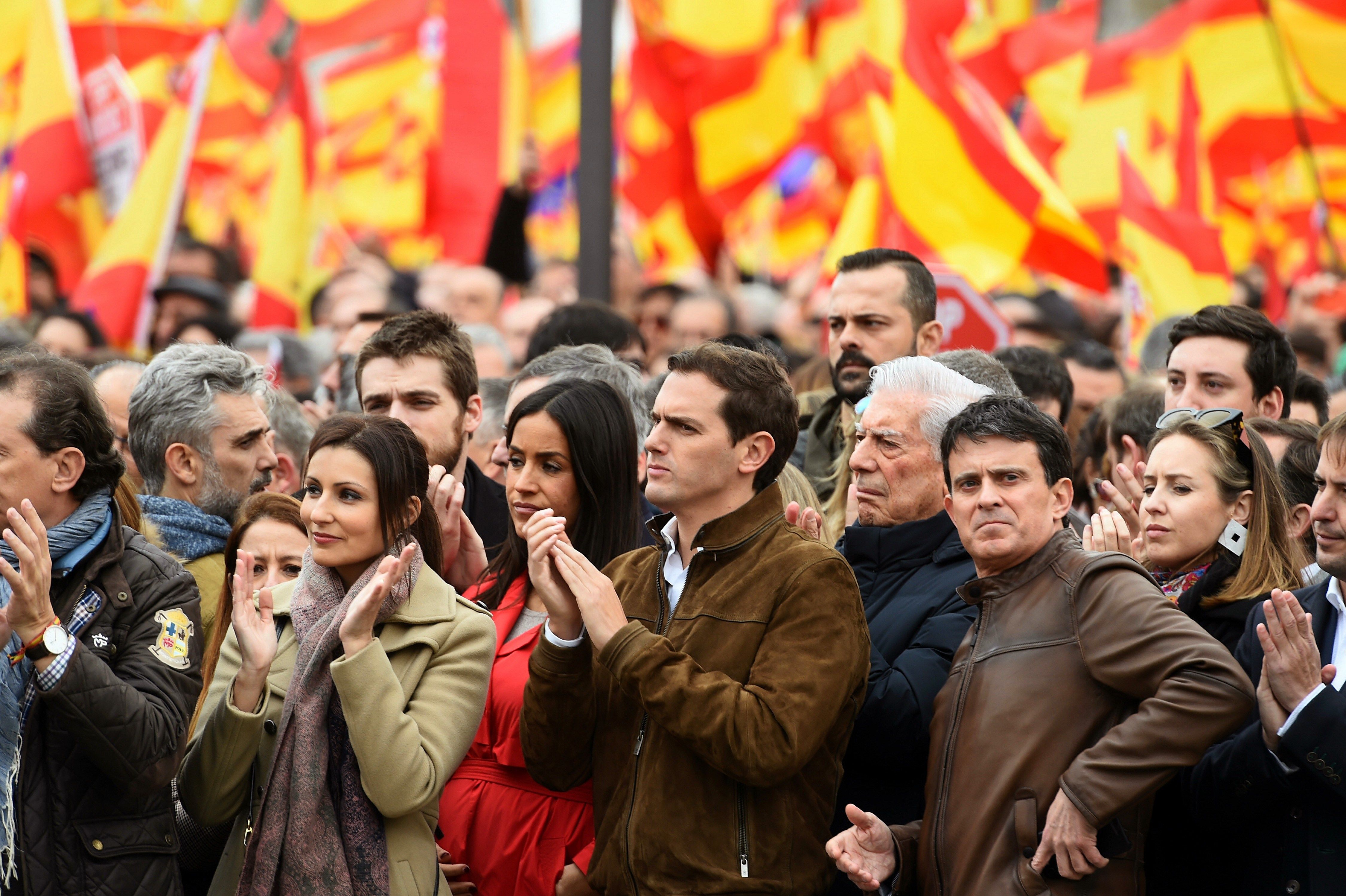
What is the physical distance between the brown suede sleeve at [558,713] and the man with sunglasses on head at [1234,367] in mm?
2370

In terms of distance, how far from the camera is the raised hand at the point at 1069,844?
322cm

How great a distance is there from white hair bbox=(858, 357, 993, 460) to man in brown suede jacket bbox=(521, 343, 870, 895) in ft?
1.64

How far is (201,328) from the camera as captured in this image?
930cm

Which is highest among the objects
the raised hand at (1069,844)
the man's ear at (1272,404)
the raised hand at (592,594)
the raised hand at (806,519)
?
the raised hand at (592,594)

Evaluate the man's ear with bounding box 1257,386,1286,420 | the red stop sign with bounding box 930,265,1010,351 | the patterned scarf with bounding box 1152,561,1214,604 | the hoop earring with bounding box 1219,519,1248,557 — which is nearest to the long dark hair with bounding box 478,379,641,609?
the patterned scarf with bounding box 1152,561,1214,604

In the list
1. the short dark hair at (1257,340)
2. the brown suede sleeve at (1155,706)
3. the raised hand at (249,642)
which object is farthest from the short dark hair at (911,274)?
the raised hand at (249,642)

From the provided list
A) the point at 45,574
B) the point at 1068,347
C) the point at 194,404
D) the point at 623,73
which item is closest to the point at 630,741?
the point at 45,574

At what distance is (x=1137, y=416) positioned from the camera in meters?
5.54

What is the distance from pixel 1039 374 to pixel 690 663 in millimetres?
3062

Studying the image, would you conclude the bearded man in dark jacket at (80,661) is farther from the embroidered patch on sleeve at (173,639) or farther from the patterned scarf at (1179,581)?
the patterned scarf at (1179,581)

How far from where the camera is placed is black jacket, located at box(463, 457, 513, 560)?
17.4 ft

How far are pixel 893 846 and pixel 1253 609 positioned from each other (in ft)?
3.56

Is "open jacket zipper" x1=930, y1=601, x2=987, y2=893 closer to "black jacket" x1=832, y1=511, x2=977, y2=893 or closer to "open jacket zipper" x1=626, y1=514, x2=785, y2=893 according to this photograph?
"black jacket" x1=832, y1=511, x2=977, y2=893

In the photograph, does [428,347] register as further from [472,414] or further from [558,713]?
[558,713]
